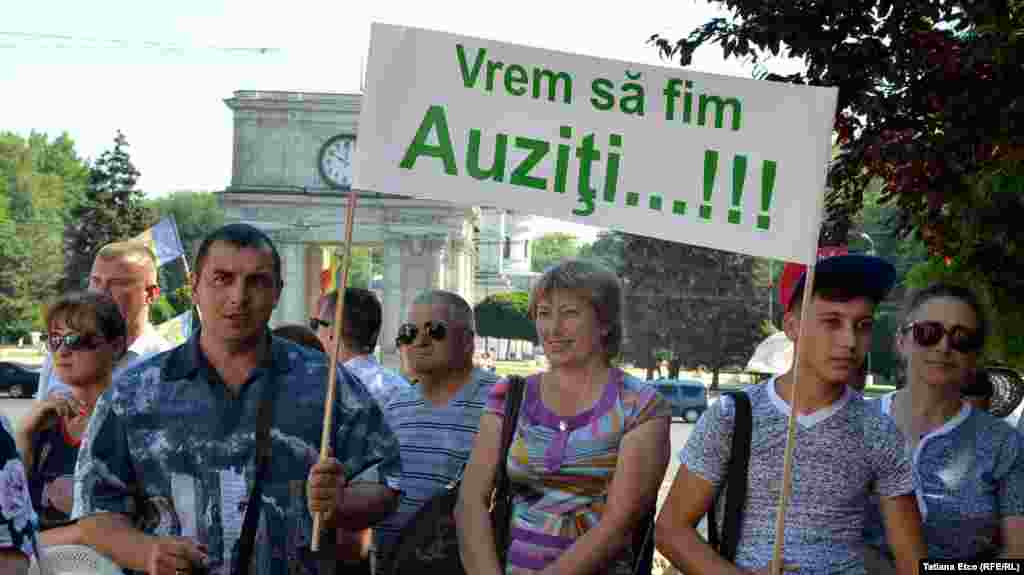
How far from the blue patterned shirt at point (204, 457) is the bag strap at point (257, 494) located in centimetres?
2

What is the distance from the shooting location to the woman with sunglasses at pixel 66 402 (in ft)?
15.0

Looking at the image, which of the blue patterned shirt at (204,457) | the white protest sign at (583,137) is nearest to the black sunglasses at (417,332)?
the white protest sign at (583,137)

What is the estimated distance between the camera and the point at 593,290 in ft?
14.3

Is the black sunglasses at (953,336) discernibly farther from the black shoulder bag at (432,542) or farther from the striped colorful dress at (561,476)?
the black shoulder bag at (432,542)

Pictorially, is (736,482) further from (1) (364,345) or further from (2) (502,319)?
(2) (502,319)

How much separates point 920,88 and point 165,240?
231 inches

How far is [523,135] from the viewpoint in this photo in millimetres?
4172

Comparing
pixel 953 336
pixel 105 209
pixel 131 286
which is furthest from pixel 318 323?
pixel 105 209

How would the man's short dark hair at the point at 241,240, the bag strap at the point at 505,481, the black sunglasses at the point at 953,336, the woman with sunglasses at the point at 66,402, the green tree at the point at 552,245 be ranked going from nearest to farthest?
the man's short dark hair at the point at 241,240 < the bag strap at the point at 505,481 < the black sunglasses at the point at 953,336 < the woman with sunglasses at the point at 66,402 < the green tree at the point at 552,245

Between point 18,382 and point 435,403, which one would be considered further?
point 18,382

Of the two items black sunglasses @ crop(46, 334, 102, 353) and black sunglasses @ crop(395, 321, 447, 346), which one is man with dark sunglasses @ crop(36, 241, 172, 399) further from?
black sunglasses @ crop(395, 321, 447, 346)

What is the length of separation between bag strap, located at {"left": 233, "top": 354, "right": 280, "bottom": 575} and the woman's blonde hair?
0.99 metres

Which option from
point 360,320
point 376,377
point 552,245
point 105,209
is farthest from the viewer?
point 552,245

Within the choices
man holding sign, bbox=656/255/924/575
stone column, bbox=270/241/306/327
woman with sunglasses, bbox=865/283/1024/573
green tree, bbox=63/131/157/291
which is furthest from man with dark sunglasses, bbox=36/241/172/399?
green tree, bbox=63/131/157/291
